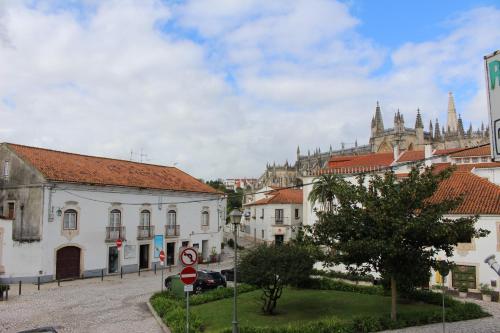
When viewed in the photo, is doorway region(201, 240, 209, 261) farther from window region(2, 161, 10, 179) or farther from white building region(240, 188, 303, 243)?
window region(2, 161, 10, 179)

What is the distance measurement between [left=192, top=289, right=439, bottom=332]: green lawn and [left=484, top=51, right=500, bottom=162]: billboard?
11.3 metres

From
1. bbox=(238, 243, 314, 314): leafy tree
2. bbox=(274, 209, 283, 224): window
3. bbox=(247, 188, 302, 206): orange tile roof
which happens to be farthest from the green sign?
bbox=(274, 209, 283, 224): window

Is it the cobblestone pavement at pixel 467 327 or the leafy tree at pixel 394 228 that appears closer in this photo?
the leafy tree at pixel 394 228

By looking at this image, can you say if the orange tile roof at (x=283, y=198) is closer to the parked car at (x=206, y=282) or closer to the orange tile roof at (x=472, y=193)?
the orange tile roof at (x=472, y=193)

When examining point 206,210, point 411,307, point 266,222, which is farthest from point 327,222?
point 266,222

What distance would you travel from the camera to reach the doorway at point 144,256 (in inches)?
1399

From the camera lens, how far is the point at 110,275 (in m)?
32.4

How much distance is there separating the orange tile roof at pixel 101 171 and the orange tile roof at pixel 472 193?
2220cm

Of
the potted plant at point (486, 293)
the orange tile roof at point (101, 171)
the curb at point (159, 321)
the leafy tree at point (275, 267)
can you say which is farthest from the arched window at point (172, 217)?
the potted plant at point (486, 293)

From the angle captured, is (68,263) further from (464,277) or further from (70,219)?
(464,277)

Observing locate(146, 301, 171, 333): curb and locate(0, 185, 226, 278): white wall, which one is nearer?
locate(146, 301, 171, 333): curb

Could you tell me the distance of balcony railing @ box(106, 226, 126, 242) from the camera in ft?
108

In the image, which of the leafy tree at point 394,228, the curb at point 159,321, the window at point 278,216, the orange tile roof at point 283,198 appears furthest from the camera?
the orange tile roof at point 283,198

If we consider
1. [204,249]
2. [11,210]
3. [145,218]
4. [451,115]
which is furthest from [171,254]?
[451,115]
